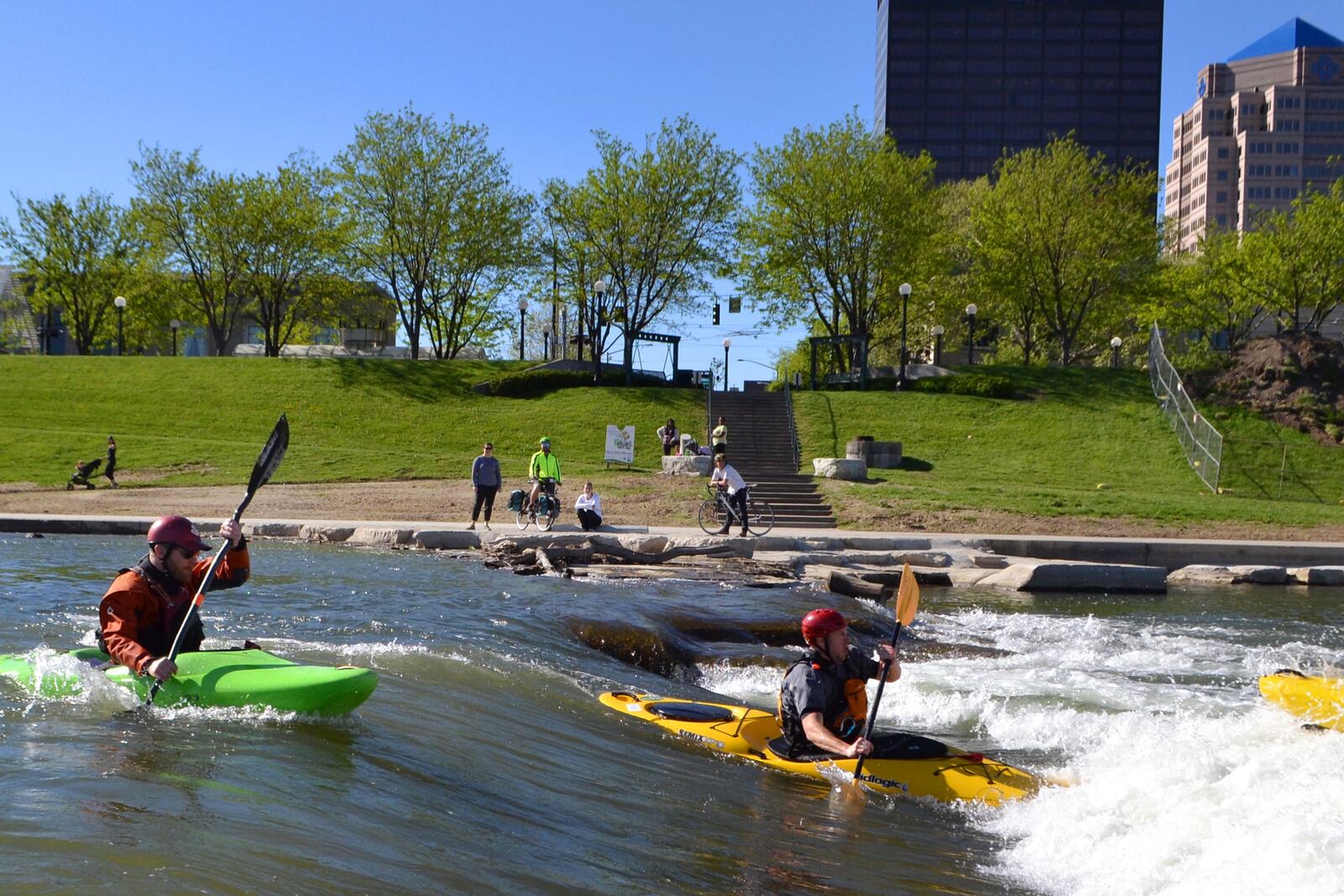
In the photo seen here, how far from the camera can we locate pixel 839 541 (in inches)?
749

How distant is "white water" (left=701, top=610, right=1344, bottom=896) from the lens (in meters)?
5.24

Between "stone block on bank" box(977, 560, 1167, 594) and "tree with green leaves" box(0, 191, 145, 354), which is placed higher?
"tree with green leaves" box(0, 191, 145, 354)

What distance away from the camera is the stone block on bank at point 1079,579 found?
55.1 feet

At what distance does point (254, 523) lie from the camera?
19.3m

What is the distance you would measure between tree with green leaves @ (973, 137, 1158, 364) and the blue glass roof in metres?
130

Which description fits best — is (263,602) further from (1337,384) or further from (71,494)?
(1337,384)

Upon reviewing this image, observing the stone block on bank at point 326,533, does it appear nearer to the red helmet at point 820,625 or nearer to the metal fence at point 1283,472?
the red helmet at point 820,625

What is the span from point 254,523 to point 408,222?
28.8m

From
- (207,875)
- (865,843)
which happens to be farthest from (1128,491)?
(207,875)

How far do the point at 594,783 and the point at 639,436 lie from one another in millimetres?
28278

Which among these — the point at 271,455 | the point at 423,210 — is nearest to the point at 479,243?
the point at 423,210

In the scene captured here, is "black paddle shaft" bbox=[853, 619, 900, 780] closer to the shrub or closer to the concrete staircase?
the concrete staircase

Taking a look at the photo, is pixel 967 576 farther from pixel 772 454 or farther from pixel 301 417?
pixel 301 417

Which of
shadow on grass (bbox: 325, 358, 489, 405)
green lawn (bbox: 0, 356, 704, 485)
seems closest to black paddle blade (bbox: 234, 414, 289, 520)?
green lawn (bbox: 0, 356, 704, 485)
